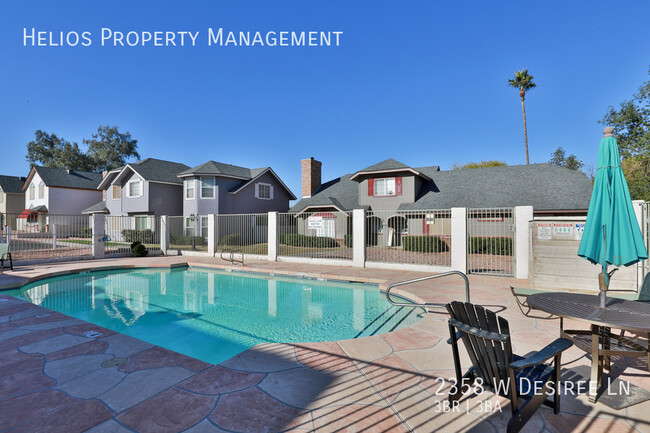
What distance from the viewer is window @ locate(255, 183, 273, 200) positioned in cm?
2791

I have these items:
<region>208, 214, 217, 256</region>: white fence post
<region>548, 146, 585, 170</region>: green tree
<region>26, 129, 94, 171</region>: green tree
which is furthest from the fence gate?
<region>26, 129, 94, 171</region>: green tree

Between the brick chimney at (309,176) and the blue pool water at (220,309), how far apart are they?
670 inches

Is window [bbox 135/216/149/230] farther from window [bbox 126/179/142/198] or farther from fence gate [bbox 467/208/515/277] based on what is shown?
fence gate [bbox 467/208/515/277]

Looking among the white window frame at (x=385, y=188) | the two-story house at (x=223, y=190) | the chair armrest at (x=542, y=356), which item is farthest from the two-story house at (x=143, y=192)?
the chair armrest at (x=542, y=356)

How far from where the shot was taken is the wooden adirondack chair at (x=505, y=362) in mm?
2307

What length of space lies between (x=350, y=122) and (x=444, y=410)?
2465 centimetres

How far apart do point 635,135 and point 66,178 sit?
2316 inches

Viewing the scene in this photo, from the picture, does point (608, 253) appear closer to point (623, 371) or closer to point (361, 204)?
point (623, 371)

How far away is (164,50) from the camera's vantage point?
12.1 metres

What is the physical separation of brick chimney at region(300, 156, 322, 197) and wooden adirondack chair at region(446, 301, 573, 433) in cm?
2616

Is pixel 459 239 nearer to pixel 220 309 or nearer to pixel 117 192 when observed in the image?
pixel 220 309

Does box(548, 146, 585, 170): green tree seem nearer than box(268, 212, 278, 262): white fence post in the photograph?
No

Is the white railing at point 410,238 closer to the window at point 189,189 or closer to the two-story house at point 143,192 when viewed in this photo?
the window at point 189,189

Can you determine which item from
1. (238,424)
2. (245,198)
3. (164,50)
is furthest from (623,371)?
(245,198)
